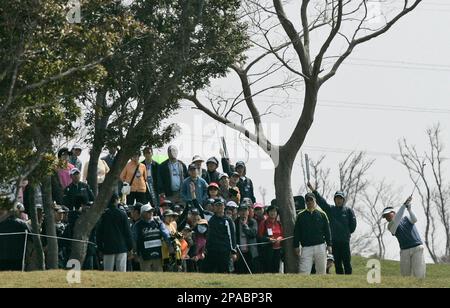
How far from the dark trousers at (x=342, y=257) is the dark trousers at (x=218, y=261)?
8.69 feet

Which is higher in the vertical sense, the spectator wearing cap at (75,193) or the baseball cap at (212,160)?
the baseball cap at (212,160)

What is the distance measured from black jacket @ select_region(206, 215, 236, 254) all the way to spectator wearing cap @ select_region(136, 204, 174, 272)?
82cm

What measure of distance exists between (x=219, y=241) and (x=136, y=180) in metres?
3.94

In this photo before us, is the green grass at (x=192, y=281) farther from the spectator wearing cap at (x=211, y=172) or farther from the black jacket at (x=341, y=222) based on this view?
the spectator wearing cap at (x=211, y=172)

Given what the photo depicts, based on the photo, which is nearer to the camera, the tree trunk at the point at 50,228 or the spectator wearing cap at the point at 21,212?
the spectator wearing cap at the point at 21,212

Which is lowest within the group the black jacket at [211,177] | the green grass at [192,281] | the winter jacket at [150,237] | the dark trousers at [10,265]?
the green grass at [192,281]

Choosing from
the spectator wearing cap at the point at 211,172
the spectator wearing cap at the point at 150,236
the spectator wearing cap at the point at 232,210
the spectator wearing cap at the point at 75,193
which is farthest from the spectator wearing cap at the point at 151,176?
the spectator wearing cap at the point at 150,236

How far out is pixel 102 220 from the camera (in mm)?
27469

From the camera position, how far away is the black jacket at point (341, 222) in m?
29.0

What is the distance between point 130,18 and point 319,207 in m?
5.51

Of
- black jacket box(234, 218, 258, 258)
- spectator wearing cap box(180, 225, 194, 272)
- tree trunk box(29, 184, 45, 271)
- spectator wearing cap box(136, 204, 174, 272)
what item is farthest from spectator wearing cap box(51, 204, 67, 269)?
black jacket box(234, 218, 258, 258)

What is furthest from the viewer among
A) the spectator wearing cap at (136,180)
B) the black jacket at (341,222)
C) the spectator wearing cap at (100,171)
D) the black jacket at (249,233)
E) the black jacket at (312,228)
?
the spectator wearing cap at (100,171)
